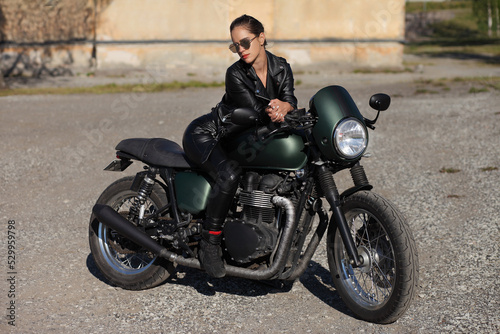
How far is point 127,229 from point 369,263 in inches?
72.3

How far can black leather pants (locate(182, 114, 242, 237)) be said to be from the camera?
4.50m

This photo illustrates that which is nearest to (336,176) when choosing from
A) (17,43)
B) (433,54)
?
(17,43)

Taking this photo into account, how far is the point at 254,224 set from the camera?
4.52 metres

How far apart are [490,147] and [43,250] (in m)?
7.29

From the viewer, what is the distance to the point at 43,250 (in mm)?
6012

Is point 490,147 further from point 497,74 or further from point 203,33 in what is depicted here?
point 203,33

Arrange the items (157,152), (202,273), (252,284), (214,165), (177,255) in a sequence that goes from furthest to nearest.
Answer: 1. (202,273)
2. (252,284)
3. (157,152)
4. (177,255)
5. (214,165)

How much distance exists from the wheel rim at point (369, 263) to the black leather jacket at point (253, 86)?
3.08 feet

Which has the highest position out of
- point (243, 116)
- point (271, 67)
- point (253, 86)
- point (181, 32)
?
point (181, 32)

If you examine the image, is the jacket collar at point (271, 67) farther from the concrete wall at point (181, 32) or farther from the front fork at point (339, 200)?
the concrete wall at point (181, 32)

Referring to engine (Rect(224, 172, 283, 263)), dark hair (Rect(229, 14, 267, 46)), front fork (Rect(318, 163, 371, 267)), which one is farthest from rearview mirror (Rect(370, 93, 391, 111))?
dark hair (Rect(229, 14, 267, 46))

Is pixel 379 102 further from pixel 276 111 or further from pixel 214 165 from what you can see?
pixel 214 165

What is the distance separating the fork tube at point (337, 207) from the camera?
4.30 m

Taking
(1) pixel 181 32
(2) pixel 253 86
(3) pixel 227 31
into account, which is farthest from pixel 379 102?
(1) pixel 181 32
